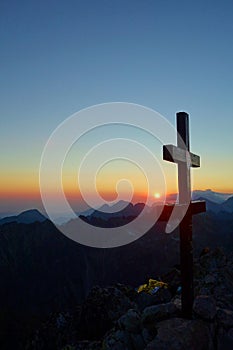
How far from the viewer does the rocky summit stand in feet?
27.4

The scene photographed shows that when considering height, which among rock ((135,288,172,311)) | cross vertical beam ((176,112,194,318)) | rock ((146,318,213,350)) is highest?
cross vertical beam ((176,112,194,318))

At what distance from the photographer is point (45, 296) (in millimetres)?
112812

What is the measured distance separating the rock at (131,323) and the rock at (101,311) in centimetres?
390

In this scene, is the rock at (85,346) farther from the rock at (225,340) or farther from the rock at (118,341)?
the rock at (225,340)

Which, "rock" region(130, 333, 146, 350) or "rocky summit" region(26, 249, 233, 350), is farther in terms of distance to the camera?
"rock" region(130, 333, 146, 350)

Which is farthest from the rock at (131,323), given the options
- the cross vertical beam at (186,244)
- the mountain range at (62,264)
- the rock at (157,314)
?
the mountain range at (62,264)

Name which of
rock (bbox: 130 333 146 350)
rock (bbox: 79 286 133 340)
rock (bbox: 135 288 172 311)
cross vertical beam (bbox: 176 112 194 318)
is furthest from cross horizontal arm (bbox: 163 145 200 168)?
rock (bbox: 79 286 133 340)

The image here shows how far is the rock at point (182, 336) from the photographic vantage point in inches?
311

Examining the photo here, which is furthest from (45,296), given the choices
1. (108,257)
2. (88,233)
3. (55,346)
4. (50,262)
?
(55,346)

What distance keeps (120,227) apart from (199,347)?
158m

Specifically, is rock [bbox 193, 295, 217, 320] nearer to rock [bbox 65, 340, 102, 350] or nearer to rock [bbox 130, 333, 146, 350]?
rock [bbox 130, 333, 146, 350]

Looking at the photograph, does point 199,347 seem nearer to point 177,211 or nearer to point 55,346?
point 177,211

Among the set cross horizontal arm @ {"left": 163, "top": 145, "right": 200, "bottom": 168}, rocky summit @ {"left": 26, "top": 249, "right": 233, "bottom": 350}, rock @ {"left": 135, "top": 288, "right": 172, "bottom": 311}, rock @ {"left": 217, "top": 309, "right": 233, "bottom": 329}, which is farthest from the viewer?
rock @ {"left": 135, "top": 288, "right": 172, "bottom": 311}

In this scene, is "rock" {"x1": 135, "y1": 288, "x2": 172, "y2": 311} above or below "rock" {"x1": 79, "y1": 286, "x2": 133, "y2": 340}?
above
